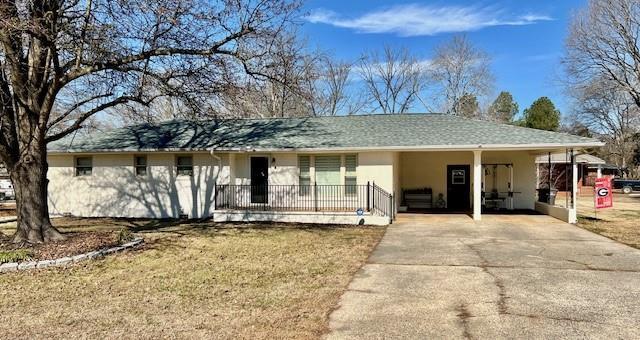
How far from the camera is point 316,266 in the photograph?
8.22 metres

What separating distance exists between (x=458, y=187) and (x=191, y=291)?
14.5 meters

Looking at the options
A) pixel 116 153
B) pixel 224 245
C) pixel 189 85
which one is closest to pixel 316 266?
pixel 224 245

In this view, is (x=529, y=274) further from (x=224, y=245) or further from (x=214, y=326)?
(x=224, y=245)

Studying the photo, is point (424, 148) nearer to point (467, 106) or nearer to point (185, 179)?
point (185, 179)

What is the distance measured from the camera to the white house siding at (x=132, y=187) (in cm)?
1670

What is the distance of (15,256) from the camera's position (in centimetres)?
816

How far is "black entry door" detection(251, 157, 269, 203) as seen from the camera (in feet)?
54.7

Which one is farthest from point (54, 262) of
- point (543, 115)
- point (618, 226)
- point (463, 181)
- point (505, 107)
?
point (505, 107)

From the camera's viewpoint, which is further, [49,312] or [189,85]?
[189,85]

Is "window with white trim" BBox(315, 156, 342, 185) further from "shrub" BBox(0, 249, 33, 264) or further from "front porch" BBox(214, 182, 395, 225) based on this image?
"shrub" BBox(0, 249, 33, 264)

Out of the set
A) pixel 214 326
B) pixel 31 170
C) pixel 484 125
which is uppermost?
pixel 484 125

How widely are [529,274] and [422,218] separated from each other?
321 inches

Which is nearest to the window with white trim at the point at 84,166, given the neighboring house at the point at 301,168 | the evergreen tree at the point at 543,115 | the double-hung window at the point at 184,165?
the neighboring house at the point at 301,168

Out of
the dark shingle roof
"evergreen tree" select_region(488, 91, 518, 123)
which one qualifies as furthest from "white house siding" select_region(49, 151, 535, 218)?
"evergreen tree" select_region(488, 91, 518, 123)
